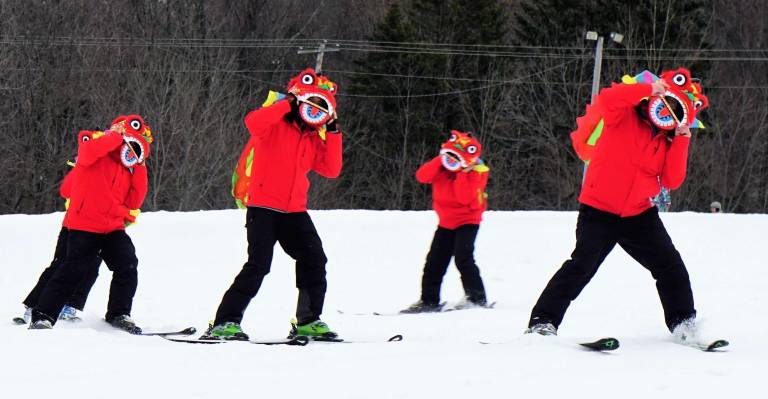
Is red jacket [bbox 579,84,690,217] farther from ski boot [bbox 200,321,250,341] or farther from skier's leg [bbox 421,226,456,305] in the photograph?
skier's leg [bbox 421,226,456,305]

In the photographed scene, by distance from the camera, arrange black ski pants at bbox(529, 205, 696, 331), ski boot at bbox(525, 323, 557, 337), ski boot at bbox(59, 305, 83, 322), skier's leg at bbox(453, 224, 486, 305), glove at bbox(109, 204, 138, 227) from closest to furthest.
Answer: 1. ski boot at bbox(525, 323, 557, 337)
2. black ski pants at bbox(529, 205, 696, 331)
3. glove at bbox(109, 204, 138, 227)
4. ski boot at bbox(59, 305, 83, 322)
5. skier's leg at bbox(453, 224, 486, 305)

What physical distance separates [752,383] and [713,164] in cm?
4186

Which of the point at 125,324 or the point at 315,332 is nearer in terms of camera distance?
the point at 315,332

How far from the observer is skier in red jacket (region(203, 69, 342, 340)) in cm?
629

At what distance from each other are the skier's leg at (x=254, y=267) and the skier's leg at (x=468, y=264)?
3.70m

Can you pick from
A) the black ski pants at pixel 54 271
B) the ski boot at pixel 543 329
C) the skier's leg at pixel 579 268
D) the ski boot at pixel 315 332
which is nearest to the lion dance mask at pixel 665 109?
the skier's leg at pixel 579 268

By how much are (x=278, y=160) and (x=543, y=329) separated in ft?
6.62

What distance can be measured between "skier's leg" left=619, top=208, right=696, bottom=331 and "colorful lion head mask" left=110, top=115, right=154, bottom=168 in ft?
12.4

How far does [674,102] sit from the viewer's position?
6.06 meters

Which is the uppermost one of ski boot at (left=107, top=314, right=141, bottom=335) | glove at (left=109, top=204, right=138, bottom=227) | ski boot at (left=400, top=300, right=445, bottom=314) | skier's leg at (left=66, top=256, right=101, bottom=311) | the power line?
the power line

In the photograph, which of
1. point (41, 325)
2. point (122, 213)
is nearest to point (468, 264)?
point (122, 213)

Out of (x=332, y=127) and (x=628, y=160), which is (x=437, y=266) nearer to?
(x=332, y=127)

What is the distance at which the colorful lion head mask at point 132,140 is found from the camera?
7.62 m

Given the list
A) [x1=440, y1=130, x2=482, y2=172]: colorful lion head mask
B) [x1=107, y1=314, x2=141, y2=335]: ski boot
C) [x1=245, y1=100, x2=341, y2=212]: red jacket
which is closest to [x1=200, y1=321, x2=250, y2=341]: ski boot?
[x1=245, y1=100, x2=341, y2=212]: red jacket
